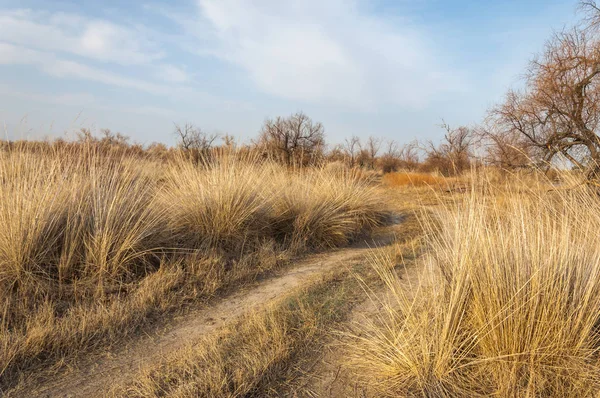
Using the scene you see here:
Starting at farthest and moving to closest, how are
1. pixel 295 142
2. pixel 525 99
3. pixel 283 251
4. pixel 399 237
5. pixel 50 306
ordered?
pixel 295 142, pixel 525 99, pixel 399 237, pixel 283 251, pixel 50 306

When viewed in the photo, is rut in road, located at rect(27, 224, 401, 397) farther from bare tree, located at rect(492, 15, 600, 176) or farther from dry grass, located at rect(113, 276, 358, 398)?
bare tree, located at rect(492, 15, 600, 176)

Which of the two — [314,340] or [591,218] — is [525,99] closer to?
[591,218]

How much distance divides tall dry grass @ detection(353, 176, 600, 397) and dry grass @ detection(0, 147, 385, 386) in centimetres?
216

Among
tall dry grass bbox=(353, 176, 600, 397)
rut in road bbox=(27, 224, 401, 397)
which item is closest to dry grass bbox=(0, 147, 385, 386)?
rut in road bbox=(27, 224, 401, 397)

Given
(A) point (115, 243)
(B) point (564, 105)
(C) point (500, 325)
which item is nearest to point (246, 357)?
(C) point (500, 325)

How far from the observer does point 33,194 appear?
3.84 metres

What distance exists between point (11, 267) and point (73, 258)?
506 millimetres

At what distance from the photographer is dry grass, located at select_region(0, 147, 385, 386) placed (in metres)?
2.78

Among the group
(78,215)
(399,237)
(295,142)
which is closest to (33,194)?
(78,215)

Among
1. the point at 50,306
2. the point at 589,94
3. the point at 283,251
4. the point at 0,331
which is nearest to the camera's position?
the point at 0,331

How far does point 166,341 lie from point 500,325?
94.3 inches

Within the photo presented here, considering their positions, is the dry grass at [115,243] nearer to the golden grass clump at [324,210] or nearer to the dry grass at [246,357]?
the golden grass clump at [324,210]

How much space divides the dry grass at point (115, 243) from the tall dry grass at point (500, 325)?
2.16 m

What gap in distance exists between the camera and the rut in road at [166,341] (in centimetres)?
215
